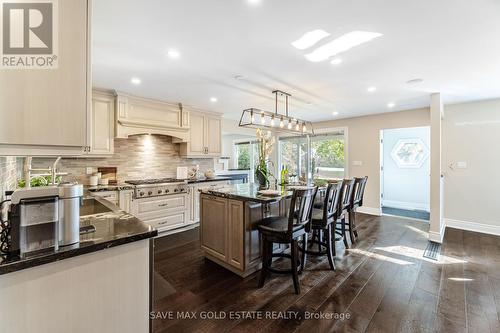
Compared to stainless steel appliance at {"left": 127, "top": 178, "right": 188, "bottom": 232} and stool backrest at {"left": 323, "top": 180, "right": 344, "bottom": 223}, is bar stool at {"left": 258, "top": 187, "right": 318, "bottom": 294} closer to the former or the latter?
stool backrest at {"left": 323, "top": 180, "right": 344, "bottom": 223}

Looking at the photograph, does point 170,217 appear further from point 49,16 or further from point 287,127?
point 49,16

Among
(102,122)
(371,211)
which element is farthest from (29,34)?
(371,211)

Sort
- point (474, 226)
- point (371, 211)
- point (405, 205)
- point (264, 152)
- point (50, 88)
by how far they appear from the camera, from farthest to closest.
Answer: point (405, 205), point (371, 211), point (474, 226), point (264, 152), point (50, 88)

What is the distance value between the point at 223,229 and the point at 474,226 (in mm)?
4963

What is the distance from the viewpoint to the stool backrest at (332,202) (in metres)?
2.75

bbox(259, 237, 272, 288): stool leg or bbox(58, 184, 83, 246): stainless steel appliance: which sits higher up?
bbox(58, 184, 83, 246): stainless steel appliance

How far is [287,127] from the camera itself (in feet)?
12.4

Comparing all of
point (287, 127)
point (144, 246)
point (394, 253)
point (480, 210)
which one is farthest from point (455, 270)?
point (144, 246)

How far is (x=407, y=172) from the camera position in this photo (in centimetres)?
643

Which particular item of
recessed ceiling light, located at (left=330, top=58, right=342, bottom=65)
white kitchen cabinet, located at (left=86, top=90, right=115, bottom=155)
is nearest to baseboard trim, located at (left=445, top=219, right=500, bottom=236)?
recessed ceiling light, located at (left=330, top=58, right=342, bottom=65)

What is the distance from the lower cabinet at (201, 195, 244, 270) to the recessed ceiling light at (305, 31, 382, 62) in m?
1.83

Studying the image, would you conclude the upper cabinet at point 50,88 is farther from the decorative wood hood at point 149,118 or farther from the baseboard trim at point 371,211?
the baseboard trim at point 371,211

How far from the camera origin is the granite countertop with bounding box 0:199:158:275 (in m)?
0.88

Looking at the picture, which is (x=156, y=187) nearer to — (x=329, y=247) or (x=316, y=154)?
(x=329, y=247)
